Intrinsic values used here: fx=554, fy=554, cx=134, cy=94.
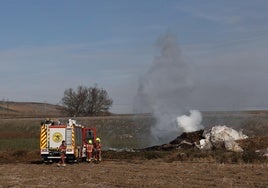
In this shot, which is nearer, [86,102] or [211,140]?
[211,140]

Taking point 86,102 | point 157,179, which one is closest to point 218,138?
point 157,179

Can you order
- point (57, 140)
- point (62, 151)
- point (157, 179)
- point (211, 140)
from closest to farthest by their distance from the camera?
1. point (157, 179)
2. point (62, 151)
3. point (57, 140)
4. point (211, 140)

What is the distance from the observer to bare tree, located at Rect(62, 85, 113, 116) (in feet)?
370

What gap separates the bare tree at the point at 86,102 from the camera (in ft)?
370

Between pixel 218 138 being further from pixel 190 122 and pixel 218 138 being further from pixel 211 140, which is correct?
pixel 190 122

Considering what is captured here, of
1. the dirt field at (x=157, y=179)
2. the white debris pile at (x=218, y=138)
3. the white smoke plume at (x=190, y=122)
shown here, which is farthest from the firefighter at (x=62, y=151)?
the white smoke plume at (x=190, y=122)

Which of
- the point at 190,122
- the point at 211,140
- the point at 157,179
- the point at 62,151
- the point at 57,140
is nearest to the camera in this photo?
the point at 157,179

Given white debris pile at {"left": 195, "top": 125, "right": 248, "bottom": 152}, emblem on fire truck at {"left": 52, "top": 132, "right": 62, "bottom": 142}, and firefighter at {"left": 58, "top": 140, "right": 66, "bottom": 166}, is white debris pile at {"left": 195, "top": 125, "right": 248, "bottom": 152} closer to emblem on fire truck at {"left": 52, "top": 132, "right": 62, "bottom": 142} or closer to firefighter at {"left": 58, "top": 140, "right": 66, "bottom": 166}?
emblem on fire truck at {"left": 52, "top": 132, "right": 62, "bottom": 142}

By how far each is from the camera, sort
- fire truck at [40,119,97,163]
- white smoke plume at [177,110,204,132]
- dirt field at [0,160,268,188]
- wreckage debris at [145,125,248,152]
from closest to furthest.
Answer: dirt field at [0,160,268,188] < fire truck at [40,119,97,163] < wreckage debris at [145,125,248,152] < white smoke plume at [177,110,204,132]

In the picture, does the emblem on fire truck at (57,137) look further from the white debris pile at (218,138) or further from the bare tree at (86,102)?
the bare tree at (86,102)

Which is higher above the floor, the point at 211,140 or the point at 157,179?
the point at 211,140

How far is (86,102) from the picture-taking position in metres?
114

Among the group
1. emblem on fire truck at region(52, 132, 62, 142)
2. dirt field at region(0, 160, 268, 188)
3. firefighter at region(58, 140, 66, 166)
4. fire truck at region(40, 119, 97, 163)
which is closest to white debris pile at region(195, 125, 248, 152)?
fire truck at region(40, 119, 97, 163)

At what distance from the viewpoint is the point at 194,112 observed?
5100cm
